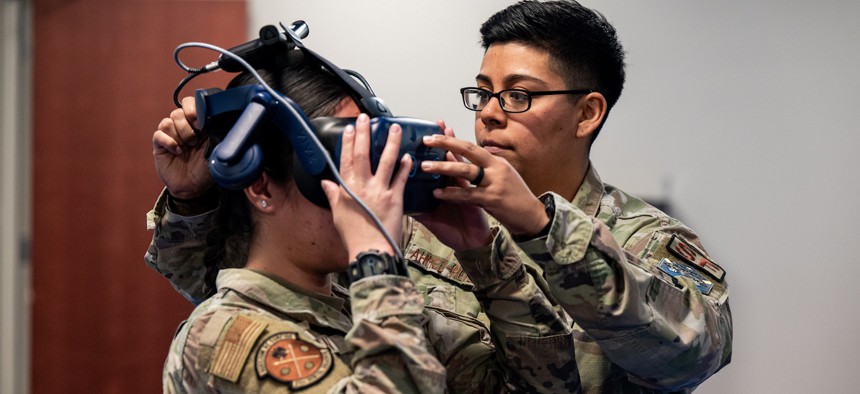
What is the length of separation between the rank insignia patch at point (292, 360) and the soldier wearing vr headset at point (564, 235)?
0.85 feet

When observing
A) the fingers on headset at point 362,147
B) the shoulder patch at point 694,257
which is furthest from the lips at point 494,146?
the fingers on headset at point 362,147

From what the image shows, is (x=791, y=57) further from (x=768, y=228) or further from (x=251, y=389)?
(x=251, y=389)

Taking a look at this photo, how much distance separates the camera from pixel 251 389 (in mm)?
986

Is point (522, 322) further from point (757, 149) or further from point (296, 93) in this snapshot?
point (757, 149)

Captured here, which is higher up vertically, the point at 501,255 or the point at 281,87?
the point at 281,87

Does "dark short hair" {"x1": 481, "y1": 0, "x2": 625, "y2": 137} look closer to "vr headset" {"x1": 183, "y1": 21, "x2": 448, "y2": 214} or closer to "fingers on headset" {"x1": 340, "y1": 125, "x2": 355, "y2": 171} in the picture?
"vr headset" {"x1": 183, "y1": 21, "x2": 448, "y2": 214}

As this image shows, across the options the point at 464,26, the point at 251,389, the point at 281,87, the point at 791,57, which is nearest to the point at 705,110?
the point at 791,57

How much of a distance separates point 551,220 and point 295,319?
0.37 m

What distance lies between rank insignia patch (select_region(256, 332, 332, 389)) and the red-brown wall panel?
82.7 inches

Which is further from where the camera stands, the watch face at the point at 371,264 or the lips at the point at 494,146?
the lips at the point at 494,146

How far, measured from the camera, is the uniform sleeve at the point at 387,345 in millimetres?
928

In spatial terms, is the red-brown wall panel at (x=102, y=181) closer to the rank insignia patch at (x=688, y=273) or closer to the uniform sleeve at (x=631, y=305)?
the rank insignia patch at (x=688, y=273)

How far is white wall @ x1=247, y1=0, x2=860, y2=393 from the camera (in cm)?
271

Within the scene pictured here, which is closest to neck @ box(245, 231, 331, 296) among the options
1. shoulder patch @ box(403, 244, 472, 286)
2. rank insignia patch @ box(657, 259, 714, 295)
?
shoulder patch @ box(403, 244, 472, 286)
